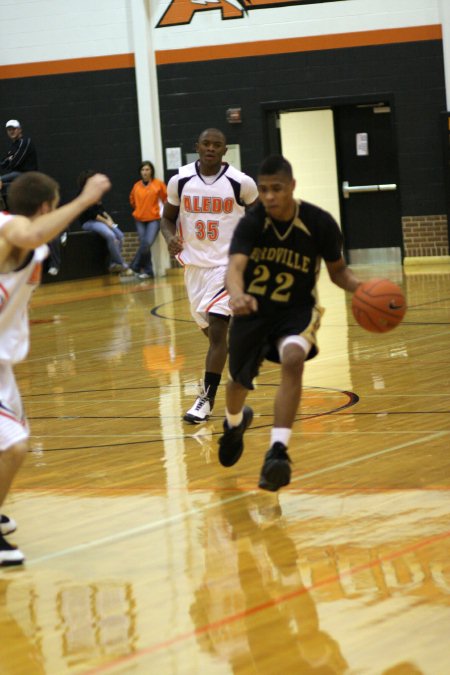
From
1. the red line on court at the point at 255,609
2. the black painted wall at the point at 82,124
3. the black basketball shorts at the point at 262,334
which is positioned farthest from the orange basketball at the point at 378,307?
the black painted wall at the point at 82,124

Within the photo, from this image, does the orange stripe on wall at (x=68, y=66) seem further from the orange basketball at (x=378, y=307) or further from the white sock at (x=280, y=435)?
the white sock at (x=280, y=435)

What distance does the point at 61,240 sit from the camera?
62.4 feet

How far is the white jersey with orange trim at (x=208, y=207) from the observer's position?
7.68m

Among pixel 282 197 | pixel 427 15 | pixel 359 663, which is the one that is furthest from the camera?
pixel 427 15

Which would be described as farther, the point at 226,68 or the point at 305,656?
the point at 226,68

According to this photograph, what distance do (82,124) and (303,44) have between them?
3.91 meters

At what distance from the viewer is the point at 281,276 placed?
549cm

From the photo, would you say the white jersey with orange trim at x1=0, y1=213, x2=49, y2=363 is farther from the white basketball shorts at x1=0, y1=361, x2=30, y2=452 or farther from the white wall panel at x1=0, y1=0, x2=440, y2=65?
the white wall panel at x1=0, y1=0, x2=440, y2=65

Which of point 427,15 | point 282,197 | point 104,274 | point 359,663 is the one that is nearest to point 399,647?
point 359,663

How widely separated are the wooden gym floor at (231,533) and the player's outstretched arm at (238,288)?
2.97 feet

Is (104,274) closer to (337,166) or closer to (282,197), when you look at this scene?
(337,166)

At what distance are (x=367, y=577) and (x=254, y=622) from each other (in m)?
0.55

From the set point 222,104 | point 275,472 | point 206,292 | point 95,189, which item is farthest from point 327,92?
point 95,189

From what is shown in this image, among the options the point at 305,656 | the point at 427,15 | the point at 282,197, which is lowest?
the point at 305,656
